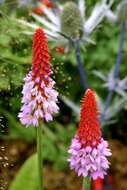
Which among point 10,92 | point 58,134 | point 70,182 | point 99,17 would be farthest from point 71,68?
point 10,92

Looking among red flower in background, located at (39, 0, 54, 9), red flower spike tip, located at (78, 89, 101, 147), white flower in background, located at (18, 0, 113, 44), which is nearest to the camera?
red flower spike tip, located at (78, 89, 101, 147)

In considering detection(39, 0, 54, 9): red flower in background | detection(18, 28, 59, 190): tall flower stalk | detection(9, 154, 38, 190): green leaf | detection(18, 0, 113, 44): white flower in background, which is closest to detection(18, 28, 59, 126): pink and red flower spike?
detection(18, 28, 59, 190): tall flower stalk

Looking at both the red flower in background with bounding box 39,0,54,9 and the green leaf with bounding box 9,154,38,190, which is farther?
the red flower in background with bounding box 39,0,54,9

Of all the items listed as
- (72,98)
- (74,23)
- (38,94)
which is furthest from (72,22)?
(38,94)

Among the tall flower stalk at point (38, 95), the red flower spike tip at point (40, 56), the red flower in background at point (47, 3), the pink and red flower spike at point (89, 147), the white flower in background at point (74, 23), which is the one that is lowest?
the pink and red flower spike at point (89, 147)

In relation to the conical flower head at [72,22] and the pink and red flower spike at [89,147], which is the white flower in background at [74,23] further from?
the pink and red flower spike at [89,147]

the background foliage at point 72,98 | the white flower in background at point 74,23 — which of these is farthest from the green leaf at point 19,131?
the white flower in background at point 74,23

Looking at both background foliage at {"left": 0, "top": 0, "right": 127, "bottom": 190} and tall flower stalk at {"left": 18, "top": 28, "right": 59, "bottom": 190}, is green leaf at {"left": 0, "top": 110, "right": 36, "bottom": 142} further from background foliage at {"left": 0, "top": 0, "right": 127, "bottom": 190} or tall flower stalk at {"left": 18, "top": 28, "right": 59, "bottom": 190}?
tall flower stalk at {"left": 18, "top": 28, "right": 59, "bottom": 190}
